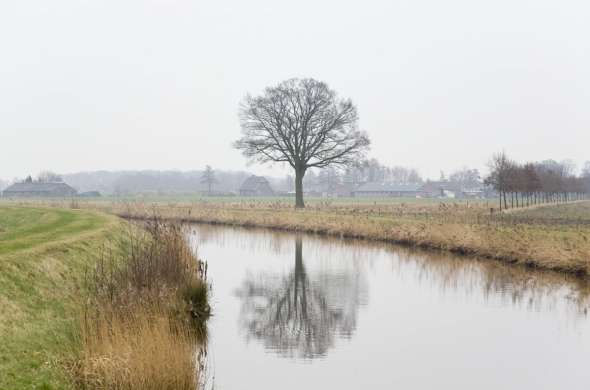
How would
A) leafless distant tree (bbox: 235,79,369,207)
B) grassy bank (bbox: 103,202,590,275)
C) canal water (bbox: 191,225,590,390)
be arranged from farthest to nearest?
leafless distant tree (bbox: 235,79,369,207), grassy bank (bbox: 103,202,590,275), canal water (bbox: 191,225,590,390)

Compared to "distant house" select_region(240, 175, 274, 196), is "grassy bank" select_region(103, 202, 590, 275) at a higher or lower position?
lower

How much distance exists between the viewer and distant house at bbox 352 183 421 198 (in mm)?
154125

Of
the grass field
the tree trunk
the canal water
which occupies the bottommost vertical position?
the canal water

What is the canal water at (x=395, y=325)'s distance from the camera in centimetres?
1294

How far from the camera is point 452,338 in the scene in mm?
16094

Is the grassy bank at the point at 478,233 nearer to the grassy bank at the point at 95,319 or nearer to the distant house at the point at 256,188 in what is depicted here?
the grassy bank at the point at 95,319

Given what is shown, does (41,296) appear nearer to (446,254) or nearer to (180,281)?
(180,281)

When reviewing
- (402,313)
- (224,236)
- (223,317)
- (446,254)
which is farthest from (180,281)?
(224,236)

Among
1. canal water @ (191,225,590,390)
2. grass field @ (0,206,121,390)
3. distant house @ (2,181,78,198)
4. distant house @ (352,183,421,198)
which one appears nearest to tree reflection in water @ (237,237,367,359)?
canal water @ (191,225,590,390)

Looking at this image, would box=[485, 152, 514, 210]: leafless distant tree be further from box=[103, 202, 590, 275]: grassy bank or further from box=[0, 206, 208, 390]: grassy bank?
box=[0, 206, 208, 390]: grassy bank

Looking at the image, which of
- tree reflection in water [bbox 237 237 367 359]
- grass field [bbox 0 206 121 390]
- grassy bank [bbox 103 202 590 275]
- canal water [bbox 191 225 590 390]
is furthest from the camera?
grassy bank [bbox 103 202 590 275]

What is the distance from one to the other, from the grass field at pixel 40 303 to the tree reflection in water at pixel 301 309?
15.8 ft

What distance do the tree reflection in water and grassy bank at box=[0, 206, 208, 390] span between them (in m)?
1.86

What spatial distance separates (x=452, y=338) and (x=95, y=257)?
11043 mm
